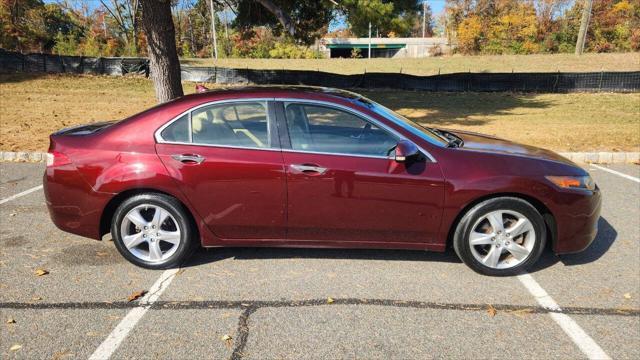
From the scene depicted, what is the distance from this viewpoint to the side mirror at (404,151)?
11.2ft

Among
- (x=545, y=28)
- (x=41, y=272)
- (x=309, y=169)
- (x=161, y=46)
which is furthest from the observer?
(x=545, y=28)

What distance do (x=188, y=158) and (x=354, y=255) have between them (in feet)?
5.47

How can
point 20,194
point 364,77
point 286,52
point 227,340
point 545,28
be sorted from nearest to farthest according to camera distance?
1. point 227,340
2. point 20,194
3. point 364,77
4. point 545,28
5. point 286,52

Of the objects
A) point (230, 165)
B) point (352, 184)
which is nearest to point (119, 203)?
point (230, 165)

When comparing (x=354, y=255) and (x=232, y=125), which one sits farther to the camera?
(x=354, y=255)

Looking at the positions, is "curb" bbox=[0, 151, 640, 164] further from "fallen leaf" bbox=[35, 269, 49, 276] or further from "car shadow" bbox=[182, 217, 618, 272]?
"fallen leaf" bbox=[35, 269, 49, 276]

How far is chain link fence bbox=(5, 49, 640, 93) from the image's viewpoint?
19.8 m

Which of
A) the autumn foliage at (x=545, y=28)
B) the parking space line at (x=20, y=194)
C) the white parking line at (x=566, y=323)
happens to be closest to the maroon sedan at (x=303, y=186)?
the white parking line at (x=566, y=323)

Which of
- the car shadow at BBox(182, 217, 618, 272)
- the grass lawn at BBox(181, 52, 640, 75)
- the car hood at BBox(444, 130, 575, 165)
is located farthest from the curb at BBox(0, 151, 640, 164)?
the grass lawn at BBox(181, 52, 640, 75)

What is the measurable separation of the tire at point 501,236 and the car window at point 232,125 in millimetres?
1770

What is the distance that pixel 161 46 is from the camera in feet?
28.8

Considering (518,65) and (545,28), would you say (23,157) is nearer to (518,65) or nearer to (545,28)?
(518,65)

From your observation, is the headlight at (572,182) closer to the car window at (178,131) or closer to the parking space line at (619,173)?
the car window at (178,131)

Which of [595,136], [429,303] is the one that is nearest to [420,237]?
[429,303]
